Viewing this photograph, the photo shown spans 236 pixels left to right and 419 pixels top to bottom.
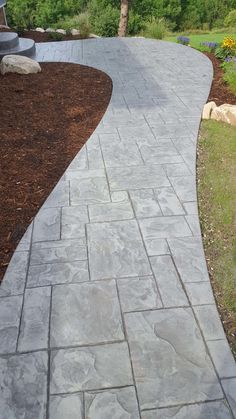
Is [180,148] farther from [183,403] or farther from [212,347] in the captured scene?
[183,403]

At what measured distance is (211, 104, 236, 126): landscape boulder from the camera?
18.0 ft

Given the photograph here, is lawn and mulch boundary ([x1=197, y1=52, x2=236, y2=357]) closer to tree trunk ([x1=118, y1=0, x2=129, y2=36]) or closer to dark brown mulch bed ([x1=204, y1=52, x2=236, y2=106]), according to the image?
dark brown mulch bed ([x1=204, y1=52, x2=236, y2=106])

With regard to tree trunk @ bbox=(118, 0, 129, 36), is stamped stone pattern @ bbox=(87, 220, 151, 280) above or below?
below

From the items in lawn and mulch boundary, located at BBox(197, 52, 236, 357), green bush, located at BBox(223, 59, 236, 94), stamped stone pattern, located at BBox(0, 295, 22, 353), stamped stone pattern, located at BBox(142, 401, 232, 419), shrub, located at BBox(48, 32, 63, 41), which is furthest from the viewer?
shrub, located at BBox(48, 32, 63, 41)

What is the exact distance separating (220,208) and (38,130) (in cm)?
298

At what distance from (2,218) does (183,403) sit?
232 centimetres

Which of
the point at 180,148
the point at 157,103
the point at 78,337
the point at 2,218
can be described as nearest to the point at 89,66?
the point at 157,103

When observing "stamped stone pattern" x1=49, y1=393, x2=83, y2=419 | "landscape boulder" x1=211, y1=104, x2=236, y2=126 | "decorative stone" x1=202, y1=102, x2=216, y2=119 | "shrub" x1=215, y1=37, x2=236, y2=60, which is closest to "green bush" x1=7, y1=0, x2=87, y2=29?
"shrub" x1=215, y1=37, x2=236, y2=60

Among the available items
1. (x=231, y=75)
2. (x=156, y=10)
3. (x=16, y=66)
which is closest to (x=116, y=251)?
(x=231, y=75)

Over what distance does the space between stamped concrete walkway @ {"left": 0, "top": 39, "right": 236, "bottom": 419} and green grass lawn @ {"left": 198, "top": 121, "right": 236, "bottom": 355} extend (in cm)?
10

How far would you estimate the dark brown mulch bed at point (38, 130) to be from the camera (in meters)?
3.63

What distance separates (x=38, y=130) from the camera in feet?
17.2

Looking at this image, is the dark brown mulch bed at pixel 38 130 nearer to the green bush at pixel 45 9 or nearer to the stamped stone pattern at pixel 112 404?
the stamped stone pattern at pixel 112 404

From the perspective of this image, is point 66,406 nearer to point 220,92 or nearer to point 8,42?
point 220,92
